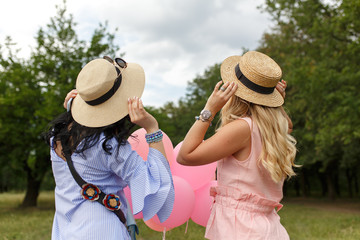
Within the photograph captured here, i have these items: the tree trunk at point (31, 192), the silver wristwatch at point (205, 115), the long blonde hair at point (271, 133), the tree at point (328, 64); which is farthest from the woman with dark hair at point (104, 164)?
the tree trunk at point (31, 192)

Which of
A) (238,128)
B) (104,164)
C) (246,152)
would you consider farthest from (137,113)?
(246,152)

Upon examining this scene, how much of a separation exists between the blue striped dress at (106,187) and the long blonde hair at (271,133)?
2.01ft

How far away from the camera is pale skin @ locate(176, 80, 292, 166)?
2.26 m

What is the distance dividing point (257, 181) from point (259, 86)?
641 mm

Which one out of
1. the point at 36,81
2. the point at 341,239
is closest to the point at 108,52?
the point at 36,81

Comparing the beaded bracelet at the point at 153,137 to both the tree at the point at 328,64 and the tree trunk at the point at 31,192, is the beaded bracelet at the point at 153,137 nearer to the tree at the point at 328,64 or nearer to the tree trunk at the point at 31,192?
the tree at the point at 328,64

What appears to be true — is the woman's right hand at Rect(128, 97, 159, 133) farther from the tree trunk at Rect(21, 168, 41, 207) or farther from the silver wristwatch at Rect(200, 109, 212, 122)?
the tree trunk at Rect(21, 168, 41, 207)

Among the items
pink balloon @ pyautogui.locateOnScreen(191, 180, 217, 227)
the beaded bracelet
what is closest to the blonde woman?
the beaded bracelet

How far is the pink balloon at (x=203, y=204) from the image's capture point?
3.69 m

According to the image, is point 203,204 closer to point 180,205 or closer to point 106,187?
point 180,205

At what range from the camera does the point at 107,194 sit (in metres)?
2.26

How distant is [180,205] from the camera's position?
3.50 meters

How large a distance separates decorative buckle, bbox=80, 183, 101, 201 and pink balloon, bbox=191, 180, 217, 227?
172cm

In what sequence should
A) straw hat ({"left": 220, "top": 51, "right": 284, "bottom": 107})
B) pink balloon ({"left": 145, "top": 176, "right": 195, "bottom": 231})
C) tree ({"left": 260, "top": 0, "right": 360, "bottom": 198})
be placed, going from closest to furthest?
1. straw hat ({"left": 220, "top": 51, "right": 284, "bottom": 107})
2. pink balloon ({"left": 145, "top": 176, "right": 195, "bottom": 231})
3. tree ({"left": 260, "top": 0, "right": 360, "bottom": 198})
